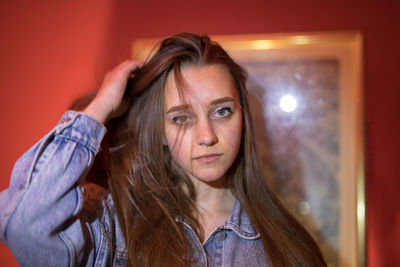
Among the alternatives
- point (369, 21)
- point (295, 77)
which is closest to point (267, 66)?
point (295, 77)

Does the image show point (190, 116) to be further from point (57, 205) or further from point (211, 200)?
point (57, 205)

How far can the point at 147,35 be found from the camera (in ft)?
3.99

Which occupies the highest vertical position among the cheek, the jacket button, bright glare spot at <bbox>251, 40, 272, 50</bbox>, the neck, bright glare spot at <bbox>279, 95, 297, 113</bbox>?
bright glare spot at <bbox>251, 40, 272, 50</bbox>

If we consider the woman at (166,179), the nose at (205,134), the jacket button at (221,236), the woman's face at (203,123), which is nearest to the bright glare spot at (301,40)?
the woman at (166,179)

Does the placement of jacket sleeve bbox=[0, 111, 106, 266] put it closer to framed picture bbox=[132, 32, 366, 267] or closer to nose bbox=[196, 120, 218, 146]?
nose bbox=[196, 120, 218, 146]

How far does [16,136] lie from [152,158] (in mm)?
520

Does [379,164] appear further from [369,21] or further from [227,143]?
[227,143]

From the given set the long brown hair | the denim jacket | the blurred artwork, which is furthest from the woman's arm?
the blurred artwork

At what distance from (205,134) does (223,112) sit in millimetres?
99

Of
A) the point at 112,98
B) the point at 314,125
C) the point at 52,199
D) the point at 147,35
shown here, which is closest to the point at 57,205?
the point at 52,199

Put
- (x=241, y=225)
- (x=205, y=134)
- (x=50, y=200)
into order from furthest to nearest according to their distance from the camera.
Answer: (x=241, y=225) → (x=205, y=134) → (x=50, y=200)

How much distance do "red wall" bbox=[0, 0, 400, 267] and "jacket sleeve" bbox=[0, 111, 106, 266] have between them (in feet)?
1.61

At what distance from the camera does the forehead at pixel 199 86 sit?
0.87m

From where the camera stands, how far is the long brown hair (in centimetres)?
86
